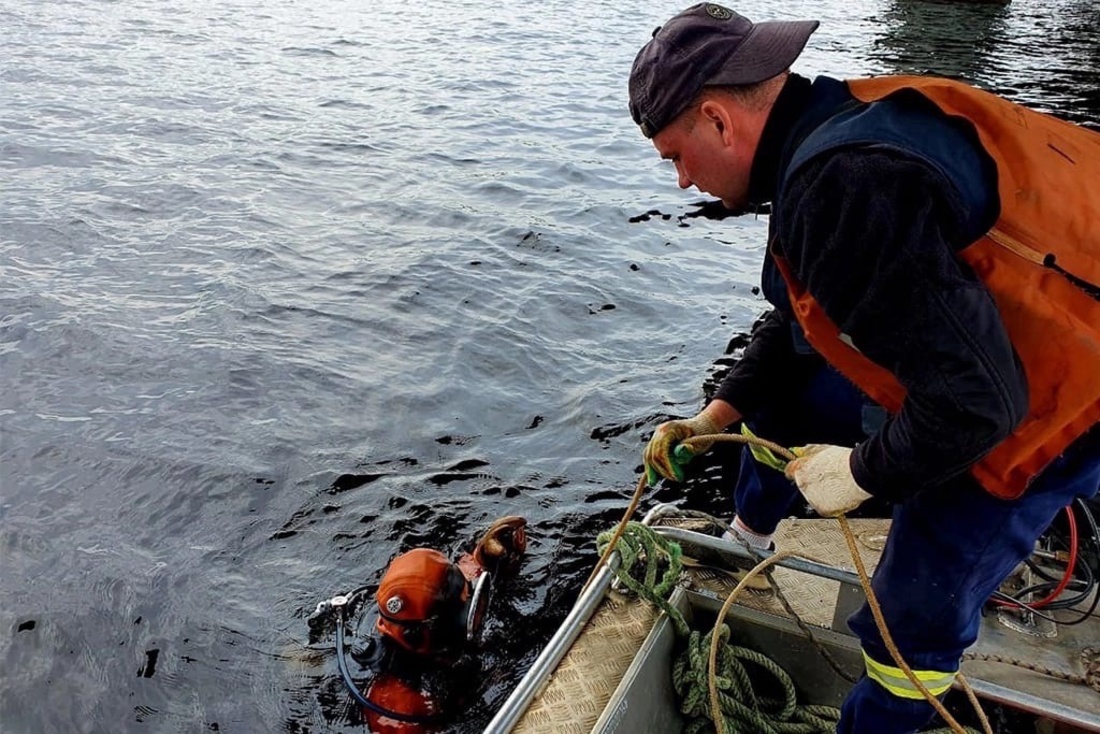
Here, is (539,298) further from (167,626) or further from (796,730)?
(796,730)

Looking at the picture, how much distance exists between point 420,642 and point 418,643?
12 millimetres

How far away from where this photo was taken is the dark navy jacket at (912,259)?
1.94 metres

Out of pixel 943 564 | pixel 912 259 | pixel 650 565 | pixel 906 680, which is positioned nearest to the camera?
pixel 912 259

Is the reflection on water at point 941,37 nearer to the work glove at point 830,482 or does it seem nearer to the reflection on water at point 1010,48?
the reflection on water at point 1010,48

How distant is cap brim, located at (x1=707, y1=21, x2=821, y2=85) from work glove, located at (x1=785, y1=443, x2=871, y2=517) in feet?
3.47

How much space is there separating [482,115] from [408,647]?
11.3 m

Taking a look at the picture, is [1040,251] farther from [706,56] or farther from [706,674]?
[706,674]

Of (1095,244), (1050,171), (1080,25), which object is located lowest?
(1080,25)

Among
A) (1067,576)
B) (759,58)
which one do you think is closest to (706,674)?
(1067,576)

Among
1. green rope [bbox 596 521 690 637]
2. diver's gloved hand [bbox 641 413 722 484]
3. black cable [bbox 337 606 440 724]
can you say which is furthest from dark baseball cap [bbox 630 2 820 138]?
black cable [bbox 337 606 440 724]

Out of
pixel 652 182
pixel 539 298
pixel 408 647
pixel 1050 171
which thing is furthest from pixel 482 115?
pixel 1050 171

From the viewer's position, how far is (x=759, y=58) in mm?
2252

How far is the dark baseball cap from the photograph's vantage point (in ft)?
7.39

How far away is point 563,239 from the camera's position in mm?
9852
